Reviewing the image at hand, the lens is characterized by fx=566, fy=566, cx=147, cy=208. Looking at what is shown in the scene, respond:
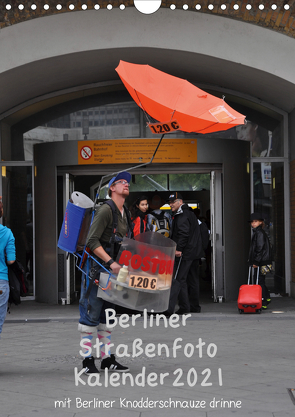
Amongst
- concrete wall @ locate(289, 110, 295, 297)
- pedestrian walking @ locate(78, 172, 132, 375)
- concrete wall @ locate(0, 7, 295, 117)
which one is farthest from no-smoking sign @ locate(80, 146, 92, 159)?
pedestrian walking @ locate(78, 172, 132, 375)

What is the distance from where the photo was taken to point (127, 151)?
32.6ft

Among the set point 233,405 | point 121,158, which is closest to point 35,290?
point 121,158

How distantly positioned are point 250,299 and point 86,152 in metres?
3.79

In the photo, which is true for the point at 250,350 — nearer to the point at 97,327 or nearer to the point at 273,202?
the point at 97,327

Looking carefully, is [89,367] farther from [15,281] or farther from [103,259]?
[15,281]

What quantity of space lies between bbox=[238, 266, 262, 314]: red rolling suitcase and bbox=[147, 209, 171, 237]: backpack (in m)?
1.51

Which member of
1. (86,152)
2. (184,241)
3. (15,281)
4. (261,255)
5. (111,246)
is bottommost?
(261,255)

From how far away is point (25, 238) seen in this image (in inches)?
437

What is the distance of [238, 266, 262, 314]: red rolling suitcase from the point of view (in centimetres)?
868

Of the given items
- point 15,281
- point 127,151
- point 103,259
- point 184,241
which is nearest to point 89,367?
point 103,259

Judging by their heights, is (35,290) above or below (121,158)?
below

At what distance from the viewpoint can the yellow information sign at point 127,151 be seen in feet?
32.6

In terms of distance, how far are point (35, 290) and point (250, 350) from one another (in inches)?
218

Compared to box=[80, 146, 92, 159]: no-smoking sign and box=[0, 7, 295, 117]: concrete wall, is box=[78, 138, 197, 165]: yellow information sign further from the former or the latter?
box=[0, 7, 295, 117]: concrete wall
